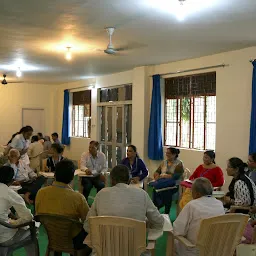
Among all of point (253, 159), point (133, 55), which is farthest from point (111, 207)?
point (133, 55)

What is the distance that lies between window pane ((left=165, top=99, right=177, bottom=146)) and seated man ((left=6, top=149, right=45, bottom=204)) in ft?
12.8

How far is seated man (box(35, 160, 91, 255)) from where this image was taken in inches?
133

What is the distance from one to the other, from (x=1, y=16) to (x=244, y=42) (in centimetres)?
378

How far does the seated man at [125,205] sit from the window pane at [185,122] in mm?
5767

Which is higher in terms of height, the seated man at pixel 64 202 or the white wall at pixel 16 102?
the white wall at pixel 16 102

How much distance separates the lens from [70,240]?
337 cm

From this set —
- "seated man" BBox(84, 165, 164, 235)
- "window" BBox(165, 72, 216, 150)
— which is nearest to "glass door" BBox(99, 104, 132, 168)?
"window" BBox(165, 72, 216, 150)

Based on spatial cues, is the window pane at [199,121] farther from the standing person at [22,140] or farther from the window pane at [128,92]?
the standing person at [22,140]

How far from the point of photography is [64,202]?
11.1 feet

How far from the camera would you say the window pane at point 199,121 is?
847 centimetres

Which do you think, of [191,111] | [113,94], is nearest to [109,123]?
[113,94]

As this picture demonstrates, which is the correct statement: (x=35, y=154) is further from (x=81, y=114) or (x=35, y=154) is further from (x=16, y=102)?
(x=16, y=102)

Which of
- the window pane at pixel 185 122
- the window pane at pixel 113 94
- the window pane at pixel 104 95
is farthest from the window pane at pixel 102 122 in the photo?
the window pane at pixel 185 122

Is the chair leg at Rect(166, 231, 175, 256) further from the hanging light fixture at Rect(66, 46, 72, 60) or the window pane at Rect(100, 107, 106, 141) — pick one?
the window pane at Rect(100, 107, 106, 141)
